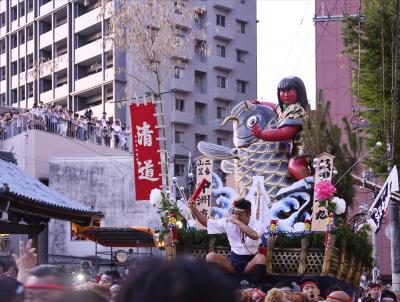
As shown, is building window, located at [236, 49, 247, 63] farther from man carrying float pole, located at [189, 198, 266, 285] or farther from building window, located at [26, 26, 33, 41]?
man carrying float pole, located at [189, 198, 266, 285]

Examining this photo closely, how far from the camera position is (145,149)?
19.7 meters

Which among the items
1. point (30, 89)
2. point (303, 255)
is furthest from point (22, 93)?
point (303, 255)

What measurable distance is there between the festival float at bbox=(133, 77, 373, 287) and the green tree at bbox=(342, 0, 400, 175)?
602cm

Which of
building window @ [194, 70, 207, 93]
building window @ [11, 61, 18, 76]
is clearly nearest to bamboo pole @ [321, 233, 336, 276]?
building window @ [194, 70, 207, 93]

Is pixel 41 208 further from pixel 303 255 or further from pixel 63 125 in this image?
pixel 63 125

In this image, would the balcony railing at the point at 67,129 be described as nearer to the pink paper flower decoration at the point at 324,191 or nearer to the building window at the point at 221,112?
the building window at the point at 221,112

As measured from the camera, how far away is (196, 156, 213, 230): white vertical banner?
38.4ft

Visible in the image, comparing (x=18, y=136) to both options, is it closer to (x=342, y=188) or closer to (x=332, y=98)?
(x=332, y=98)

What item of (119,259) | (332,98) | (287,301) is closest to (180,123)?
(332,98)

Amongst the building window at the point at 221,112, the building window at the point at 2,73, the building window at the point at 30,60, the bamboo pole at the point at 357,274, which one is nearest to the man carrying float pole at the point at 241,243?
the bamboo pole at the point at 357,274

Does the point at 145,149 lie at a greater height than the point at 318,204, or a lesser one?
greater

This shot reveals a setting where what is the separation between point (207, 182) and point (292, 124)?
A: 2210 mm

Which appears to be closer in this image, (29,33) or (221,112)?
(221,112)

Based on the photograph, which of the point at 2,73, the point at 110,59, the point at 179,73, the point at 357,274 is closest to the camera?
the point at 357,274
